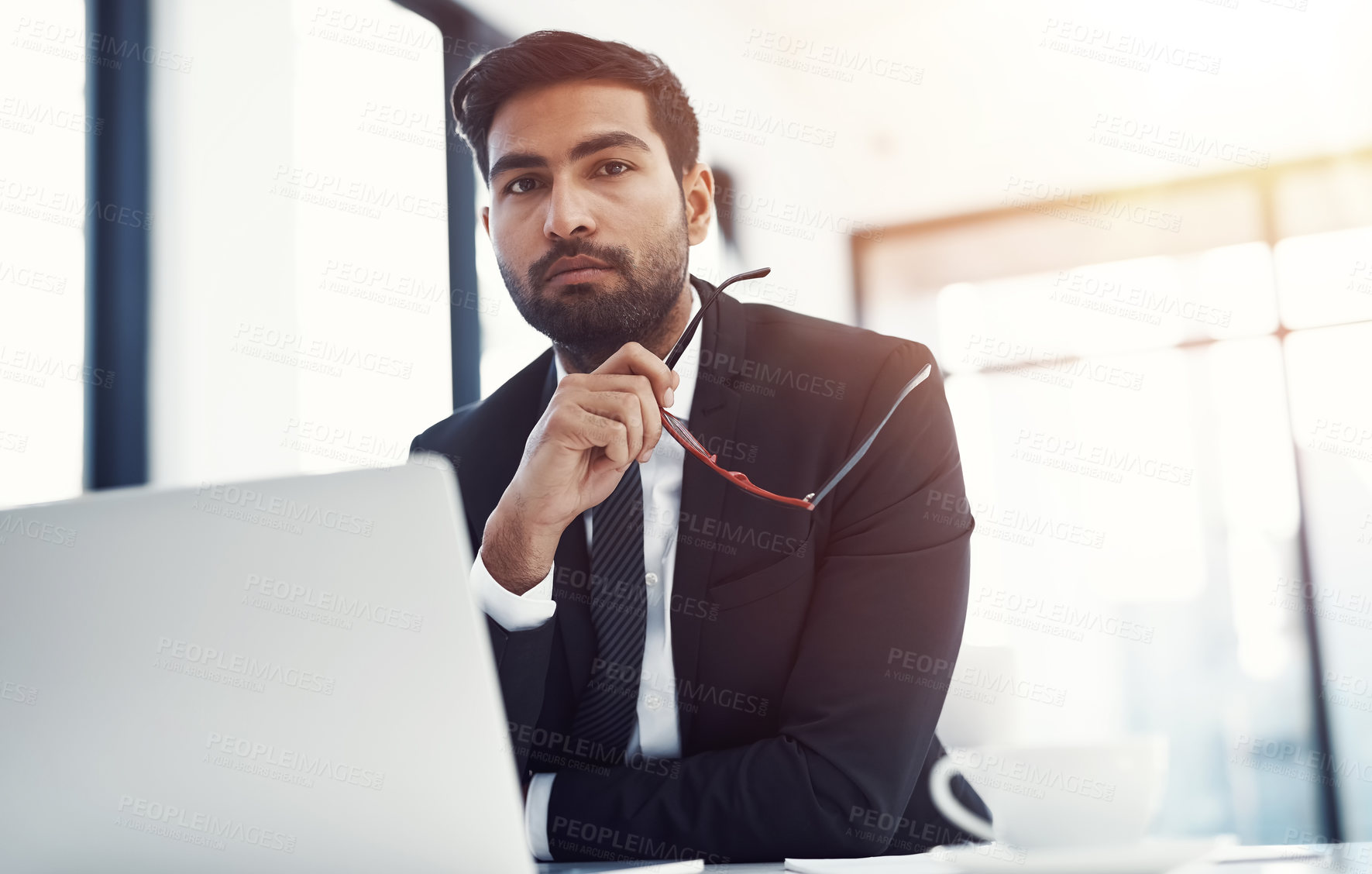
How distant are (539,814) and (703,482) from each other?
0.51 meters

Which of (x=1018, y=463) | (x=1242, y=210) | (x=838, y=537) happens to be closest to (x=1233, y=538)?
(x=1018, y=463)

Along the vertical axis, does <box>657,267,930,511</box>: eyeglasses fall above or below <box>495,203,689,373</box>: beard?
below

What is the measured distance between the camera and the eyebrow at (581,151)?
1711 mm

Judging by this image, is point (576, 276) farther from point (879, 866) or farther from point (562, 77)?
point (879, 866)

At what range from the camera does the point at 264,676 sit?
1.79 ft

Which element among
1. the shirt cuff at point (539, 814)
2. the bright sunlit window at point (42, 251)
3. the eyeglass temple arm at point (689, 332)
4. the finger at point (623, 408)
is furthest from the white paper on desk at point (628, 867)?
the bright sunlit window at point (42, 251)

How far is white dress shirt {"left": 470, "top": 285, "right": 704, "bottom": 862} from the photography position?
1156 millimetres

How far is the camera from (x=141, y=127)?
6.78 ft

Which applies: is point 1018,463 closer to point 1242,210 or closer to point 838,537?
point 1242,210

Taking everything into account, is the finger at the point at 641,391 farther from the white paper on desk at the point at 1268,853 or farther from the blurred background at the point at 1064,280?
the blurred background at the point at 1064,280

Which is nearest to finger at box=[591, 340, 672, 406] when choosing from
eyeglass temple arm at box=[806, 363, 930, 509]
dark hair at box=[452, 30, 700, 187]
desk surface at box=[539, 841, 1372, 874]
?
eyeglass temple arm at box=[806, 363, 930, 509]

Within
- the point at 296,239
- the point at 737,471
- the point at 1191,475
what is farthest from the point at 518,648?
the point at 1191,475

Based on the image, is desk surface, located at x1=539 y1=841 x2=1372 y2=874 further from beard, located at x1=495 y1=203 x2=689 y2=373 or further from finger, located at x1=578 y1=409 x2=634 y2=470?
beard, located at x1=495 y1=203 x2=689 y2=373

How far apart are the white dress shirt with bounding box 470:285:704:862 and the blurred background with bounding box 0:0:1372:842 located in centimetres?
108
